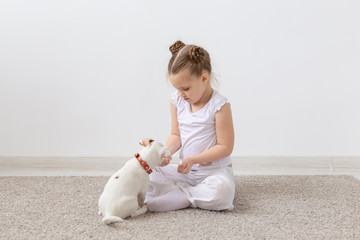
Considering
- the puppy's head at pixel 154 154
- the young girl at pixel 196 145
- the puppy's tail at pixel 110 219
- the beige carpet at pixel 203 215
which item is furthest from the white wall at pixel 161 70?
the puppy's tail at pixel 110 219

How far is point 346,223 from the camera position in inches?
43.1

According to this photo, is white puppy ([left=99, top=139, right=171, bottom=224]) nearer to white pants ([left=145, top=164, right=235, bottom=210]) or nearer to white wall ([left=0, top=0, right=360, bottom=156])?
white pants ([left=145, top=164, right=235, bottom=210])

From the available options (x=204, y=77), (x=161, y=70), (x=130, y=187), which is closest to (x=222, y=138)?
(x=204, y=77)

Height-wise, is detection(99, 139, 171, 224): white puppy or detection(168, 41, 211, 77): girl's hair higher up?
detection(168, 41, 211, 77): girl's hair

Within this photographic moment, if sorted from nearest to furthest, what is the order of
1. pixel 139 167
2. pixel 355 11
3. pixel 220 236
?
1. pixel 220 236
2. pixel 139 167
3. pixel 355 11

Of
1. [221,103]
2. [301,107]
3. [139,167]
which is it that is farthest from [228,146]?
[301,107]

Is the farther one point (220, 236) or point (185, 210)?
point (185, 210)

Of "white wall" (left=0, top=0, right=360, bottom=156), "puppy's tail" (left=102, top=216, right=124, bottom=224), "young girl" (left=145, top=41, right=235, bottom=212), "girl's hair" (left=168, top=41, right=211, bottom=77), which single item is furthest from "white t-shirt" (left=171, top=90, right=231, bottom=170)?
"white wall" (left=0, top=0, right=360, bottom=156)

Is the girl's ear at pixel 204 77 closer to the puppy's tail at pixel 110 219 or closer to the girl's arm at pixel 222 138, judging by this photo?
the girl's arm at pixel 222 138

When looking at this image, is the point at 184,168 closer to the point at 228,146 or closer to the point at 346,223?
the point at 228,146

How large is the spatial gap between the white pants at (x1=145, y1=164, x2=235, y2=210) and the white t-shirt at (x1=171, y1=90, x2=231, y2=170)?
0.11ft

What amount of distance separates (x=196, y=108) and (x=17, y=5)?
100cm

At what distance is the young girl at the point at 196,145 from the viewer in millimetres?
1213

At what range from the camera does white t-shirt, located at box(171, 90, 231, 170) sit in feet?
4.29
